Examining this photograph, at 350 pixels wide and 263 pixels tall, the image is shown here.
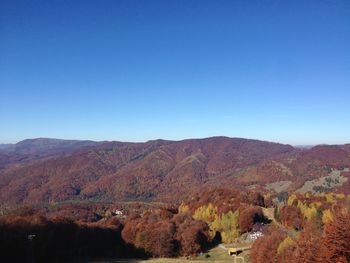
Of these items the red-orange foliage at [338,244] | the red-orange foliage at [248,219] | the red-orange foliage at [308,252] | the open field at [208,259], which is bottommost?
the open field at [208,259]

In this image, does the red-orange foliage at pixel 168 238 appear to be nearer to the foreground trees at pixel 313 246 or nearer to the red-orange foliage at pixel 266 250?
the red-orange foliage at pixel 266 250

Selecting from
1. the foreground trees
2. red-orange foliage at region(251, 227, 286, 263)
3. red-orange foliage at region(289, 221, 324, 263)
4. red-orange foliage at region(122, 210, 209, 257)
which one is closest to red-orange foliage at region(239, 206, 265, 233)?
red-orange foliage at region(122, 210, 209, 257)

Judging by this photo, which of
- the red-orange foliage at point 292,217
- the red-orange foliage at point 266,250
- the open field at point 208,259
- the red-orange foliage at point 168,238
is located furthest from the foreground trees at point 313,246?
the red-orange foliage at point 168,238

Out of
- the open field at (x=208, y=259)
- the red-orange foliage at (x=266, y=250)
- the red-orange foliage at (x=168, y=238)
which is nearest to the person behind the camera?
the red-orange foliage at (x=266, y=250)

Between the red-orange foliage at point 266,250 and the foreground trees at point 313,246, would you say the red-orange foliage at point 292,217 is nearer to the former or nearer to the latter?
the foreground trees at point 313,246

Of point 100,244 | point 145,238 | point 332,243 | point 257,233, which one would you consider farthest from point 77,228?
point 332,243

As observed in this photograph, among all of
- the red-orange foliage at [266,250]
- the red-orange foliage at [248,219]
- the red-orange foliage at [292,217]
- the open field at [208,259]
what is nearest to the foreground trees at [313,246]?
the red-orange foliage at [266,250]

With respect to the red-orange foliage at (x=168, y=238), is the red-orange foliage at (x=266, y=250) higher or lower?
higher

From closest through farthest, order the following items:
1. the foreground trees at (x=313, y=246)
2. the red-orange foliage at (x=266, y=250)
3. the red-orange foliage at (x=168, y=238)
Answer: the foreground trees at (x=313, y=246) < the red-orange foliage at (x=266, y=250) < the red-orange foliage at (x=168, y=238)

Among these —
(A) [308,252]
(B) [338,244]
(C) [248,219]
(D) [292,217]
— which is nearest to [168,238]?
(C) [248,219]

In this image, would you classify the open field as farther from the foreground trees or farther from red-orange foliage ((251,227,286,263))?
the foreground trees

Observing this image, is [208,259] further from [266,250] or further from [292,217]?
[292,217]

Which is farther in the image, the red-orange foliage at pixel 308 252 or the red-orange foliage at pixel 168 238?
the red-orange foliage at pixel 168 238
